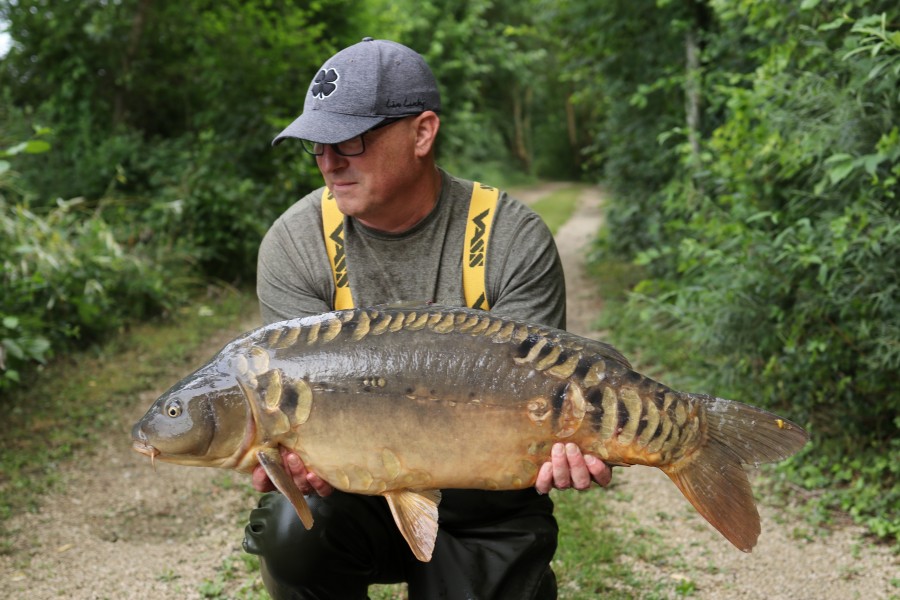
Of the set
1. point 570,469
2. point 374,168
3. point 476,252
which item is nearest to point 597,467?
point 570,469

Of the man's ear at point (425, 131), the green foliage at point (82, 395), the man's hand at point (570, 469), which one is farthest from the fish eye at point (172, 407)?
the green foliage at point (82, 395)

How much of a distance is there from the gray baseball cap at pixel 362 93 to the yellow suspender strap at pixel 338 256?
33cm

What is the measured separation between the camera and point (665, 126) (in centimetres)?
866

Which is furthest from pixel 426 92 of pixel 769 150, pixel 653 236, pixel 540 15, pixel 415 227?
pixel 540 15

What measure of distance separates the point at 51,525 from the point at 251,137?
6.54 metres

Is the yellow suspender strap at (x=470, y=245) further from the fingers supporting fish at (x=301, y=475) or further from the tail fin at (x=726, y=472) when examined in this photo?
the tail fin at (x=726, y=472)

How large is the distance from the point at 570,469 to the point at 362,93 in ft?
3.91

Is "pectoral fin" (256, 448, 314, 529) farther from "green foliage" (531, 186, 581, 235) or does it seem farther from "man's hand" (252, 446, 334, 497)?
"green foliage" (531, 186, 581, 235)

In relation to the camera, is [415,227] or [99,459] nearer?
[415,227]

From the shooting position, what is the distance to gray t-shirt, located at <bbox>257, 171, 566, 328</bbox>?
9.32 ft

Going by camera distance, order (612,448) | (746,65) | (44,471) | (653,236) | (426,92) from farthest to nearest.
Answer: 1. (653,236)
2. (746,65)
3. (44,471)
4. (426,92)
5. (612,448)

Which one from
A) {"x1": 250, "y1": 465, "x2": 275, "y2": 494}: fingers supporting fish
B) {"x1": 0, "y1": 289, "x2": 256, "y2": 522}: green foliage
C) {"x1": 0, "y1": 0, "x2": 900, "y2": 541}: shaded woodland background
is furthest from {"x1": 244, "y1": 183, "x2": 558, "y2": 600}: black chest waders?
{"x1": 0, "y1": 289, "x2": 256, "y2": 522}: green foliage

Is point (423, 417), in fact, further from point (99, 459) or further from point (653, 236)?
point (653, 236)

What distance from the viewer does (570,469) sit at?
2309mm
